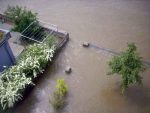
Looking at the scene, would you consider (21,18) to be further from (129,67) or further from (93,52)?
(129,67)

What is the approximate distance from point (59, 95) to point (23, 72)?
3.17 ft

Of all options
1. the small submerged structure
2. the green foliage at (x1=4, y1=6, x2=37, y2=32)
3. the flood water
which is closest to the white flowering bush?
the small submerged structure

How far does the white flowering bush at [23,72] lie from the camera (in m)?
5.48

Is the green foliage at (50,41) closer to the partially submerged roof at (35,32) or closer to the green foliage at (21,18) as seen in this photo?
the partially submerged roof at (35,32)

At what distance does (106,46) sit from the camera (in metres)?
6.82

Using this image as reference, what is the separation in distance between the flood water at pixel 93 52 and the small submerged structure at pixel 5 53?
82 cm

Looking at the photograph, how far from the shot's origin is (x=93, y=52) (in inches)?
264

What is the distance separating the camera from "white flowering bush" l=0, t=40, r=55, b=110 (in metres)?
5.48

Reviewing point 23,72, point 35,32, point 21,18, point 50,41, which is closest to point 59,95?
point 23,72

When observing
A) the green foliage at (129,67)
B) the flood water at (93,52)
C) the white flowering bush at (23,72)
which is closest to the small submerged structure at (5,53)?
the white flowering bush at (23,72)

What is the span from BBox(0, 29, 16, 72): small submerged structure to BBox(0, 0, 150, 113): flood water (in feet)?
2.69

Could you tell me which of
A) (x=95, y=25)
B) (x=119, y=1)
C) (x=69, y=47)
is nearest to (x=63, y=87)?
(x=69, y=47)

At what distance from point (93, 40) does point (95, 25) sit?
23.8 inches

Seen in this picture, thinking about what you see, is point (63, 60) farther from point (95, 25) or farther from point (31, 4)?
point (31, 4)
